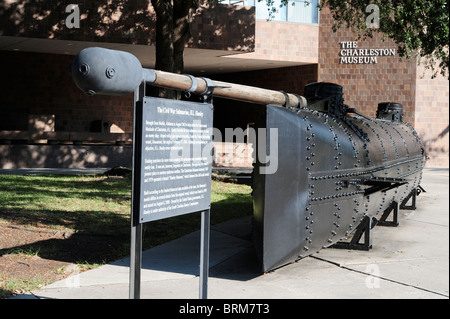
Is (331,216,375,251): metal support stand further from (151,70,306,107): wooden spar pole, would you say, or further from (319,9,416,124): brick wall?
(319,9,416,124): brick wall

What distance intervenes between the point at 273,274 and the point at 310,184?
3.32 feet

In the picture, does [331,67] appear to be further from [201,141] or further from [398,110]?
[201,141]

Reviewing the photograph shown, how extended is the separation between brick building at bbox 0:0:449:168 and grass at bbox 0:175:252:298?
5059 millimetres

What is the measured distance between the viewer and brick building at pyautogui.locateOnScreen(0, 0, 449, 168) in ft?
59.6

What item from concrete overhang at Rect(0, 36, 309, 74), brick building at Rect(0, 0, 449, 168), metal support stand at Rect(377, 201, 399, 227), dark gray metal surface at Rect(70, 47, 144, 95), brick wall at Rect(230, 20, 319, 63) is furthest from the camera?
brick wall at Rect(230, 20, 319, 63)

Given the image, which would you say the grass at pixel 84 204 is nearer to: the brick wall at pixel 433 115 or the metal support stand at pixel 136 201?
the metal support stand at pixel 136 201

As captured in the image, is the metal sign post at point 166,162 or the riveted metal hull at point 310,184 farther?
the riveted metal hull at point 310,184

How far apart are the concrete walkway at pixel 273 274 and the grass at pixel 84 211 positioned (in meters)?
0.45

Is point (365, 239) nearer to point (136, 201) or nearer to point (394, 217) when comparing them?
point (394, 217)

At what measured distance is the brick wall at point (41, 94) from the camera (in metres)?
22.5

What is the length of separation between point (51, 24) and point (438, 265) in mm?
14684

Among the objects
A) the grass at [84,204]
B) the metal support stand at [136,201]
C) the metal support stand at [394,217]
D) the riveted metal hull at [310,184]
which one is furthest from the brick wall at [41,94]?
the metal support stand at [136,201]

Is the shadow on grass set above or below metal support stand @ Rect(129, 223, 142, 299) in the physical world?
below

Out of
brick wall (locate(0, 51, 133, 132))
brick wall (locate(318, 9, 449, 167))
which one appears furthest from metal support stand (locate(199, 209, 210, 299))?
brick wall (locate(318, 9, 449, 167))
